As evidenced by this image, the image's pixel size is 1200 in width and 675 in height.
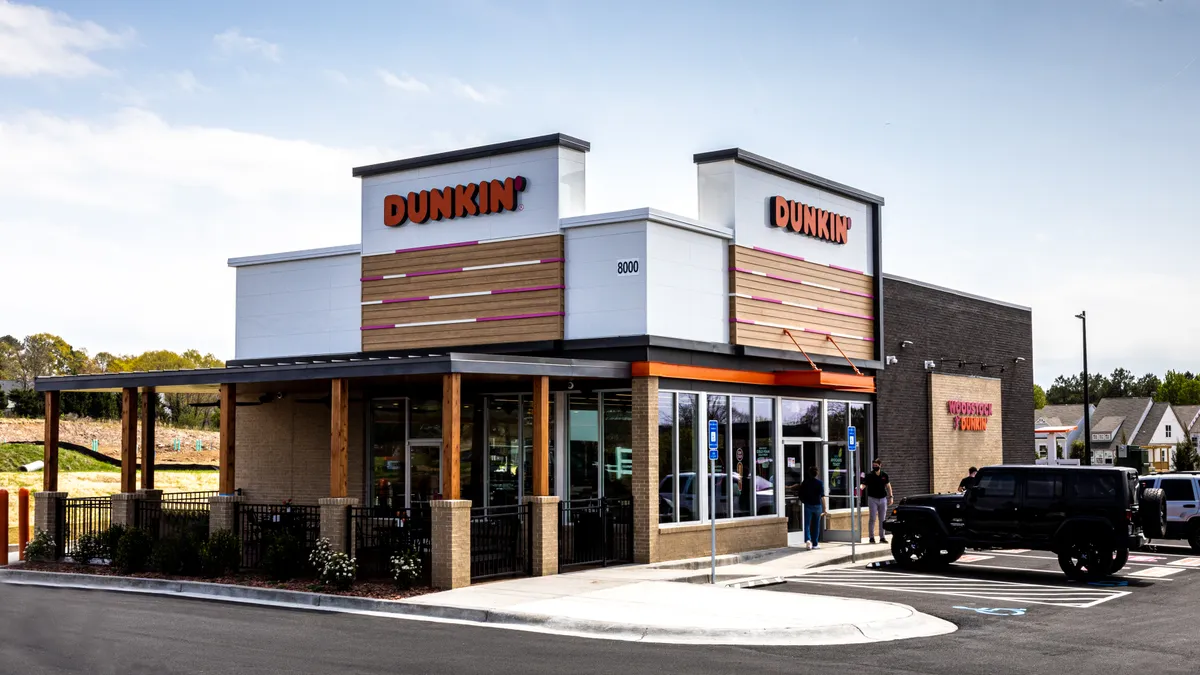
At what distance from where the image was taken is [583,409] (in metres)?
24.0

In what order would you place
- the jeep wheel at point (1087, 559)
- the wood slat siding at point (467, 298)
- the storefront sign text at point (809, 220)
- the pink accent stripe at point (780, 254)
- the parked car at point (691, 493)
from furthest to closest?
the storefront sign text at point (809, 220) → the pink accent stripe at point (780, 254) → the wood slat siding at point (467, 298) → the parked car at point (691, 493) → the jeep wheel at point (1087, 559)

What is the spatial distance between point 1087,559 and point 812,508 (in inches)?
243

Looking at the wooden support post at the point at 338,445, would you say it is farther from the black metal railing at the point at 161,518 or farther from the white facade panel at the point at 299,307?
the white facade panel at the point at 299,307

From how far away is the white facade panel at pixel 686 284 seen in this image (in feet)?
75.8

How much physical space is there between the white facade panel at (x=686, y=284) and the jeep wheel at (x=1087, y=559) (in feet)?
25.3

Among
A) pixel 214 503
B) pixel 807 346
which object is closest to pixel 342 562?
pixel 214 503

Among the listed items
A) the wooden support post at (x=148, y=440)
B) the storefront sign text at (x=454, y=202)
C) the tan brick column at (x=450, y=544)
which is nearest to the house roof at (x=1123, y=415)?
the storefront sign text at (x=454, y=202)

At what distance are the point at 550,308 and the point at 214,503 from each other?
7.30m

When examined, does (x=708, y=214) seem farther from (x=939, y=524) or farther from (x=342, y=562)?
(x=342, y=562)

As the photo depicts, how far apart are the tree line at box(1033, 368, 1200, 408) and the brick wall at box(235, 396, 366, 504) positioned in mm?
103465

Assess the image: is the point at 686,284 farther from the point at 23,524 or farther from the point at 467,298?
the point at 23,524

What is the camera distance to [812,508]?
25578 millimetres

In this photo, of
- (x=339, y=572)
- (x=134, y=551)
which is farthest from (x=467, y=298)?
(x=339, y=572)

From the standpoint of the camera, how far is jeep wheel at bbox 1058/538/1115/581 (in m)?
20.6
